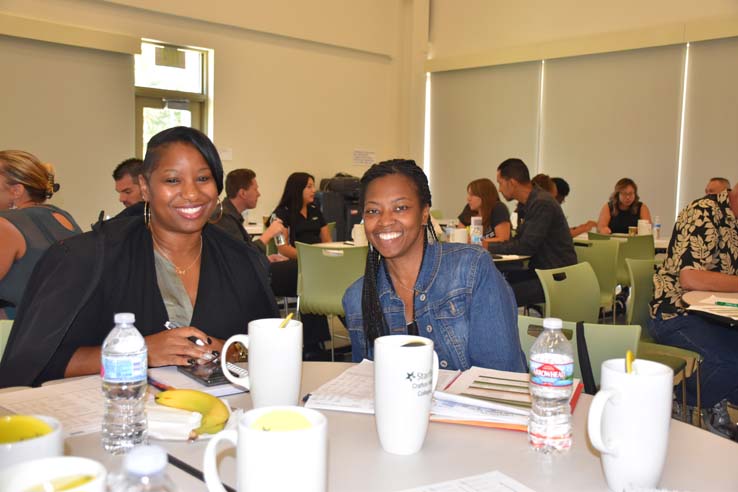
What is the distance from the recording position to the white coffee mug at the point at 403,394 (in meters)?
1.13

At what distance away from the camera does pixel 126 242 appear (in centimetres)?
195

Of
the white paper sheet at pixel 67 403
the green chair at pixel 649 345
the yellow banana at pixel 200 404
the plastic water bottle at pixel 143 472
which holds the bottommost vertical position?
the green chair at pixel 649 345

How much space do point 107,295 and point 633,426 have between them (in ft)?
4.56

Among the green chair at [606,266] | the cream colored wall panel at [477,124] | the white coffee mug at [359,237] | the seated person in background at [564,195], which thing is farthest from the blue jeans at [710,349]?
the cream colored wall panel at [477,124]

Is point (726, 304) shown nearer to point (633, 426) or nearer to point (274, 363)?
point (633, 426)

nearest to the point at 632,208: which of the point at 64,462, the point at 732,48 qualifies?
the point at 732,48

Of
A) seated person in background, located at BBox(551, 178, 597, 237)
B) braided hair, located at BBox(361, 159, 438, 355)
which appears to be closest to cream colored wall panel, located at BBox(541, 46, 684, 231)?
seated person in background, located at BBox(551, 178, 597, 237)

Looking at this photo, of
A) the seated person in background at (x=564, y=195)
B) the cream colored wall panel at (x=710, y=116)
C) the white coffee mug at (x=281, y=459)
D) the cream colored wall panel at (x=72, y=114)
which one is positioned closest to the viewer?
the white coffee mug at (x=281, y=459)

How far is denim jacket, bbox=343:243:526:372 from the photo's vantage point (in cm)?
189

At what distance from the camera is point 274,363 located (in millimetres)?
1301

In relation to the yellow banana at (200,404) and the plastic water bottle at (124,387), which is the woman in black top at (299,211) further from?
the plastic water bottle at (124,387)

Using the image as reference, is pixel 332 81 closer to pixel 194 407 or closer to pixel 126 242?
pixel 126 242

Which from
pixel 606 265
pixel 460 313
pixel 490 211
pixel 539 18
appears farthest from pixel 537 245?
pixel 539 18

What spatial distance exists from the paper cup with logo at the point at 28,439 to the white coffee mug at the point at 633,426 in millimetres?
714
